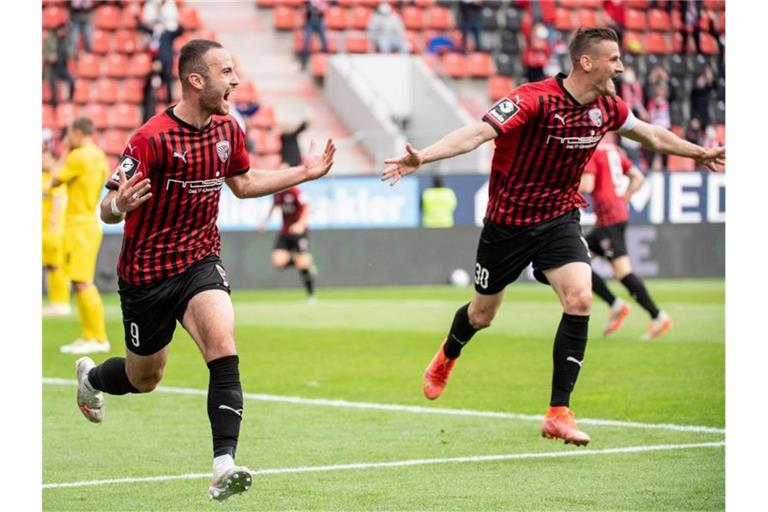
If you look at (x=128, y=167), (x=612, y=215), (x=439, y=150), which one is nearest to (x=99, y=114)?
(x=612, y=215)

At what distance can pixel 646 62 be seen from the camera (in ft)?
104

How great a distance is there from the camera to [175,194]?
7.12 m

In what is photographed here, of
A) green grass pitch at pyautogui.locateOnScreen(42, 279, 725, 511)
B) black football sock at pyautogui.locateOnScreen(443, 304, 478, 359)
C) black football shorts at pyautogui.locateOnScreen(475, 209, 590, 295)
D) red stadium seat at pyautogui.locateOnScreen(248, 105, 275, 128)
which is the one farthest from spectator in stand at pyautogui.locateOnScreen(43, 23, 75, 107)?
black football shorts at pyautogui.locateOnScreen(475, 209, 590, 295)

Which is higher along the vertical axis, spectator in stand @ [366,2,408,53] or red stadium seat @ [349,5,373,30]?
red stadium seat @ [349,5,373,30]

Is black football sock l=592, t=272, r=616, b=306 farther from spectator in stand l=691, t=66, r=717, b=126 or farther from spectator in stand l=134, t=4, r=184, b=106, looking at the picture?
spectator in stand l=134, t=4, r=184, b=106

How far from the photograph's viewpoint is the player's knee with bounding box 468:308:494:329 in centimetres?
930

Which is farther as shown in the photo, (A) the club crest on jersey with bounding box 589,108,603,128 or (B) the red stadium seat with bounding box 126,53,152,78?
(B) the red stadium seat with bounding box 126,53,152,78

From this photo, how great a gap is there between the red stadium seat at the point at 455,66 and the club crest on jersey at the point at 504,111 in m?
24.2

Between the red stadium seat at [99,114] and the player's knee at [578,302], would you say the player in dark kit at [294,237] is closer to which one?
the red stadium seat at [99,114]

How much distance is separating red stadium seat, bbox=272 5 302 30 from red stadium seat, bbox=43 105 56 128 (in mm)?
6504

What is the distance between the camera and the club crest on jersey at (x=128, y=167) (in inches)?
270

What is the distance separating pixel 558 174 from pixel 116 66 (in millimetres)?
21983

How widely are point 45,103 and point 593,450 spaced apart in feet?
68.5

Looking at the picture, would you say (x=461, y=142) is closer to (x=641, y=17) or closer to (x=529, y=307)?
(x=529, y=307)
